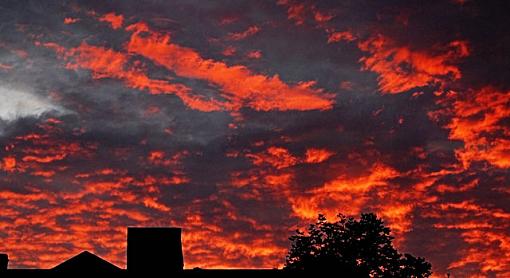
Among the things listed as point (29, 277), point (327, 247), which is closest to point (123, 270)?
point (29, 277)

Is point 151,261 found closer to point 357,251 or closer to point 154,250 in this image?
point 154,250

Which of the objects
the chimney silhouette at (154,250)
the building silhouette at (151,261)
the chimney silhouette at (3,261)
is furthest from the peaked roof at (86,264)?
the chimney silhouette at (3,261)

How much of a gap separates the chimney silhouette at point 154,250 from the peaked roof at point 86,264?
2.14 meters

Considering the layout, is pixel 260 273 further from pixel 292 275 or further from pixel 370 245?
pixel 370 245

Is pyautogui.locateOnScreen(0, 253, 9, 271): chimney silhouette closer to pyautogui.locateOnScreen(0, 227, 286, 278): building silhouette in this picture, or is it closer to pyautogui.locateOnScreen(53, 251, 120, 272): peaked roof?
pyautogui.locateOnScreen(0, 227, 286, 278): building silhouette

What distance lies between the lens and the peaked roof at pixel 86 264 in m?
42.6

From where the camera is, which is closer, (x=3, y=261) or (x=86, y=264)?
(x=3, y=261)

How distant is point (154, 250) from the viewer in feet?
135

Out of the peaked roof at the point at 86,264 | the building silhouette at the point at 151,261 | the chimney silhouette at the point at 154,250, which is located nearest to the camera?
the building silhouette at the point at 151,261

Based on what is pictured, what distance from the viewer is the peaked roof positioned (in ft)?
140

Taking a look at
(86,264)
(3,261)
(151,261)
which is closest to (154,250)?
(151,261)

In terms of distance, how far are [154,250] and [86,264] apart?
5254 millimetres

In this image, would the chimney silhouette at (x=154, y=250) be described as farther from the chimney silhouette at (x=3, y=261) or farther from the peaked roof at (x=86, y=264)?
the chimney silhouette at (x=3, y=261)

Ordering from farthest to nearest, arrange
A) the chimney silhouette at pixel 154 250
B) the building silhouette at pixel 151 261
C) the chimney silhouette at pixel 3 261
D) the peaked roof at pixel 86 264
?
the peaked roof at pixel 86 264, the chimney silhouette at pixel 3 261, the chimney silhouette at pixel 154 250, the building silhouette at pixel 151 261
